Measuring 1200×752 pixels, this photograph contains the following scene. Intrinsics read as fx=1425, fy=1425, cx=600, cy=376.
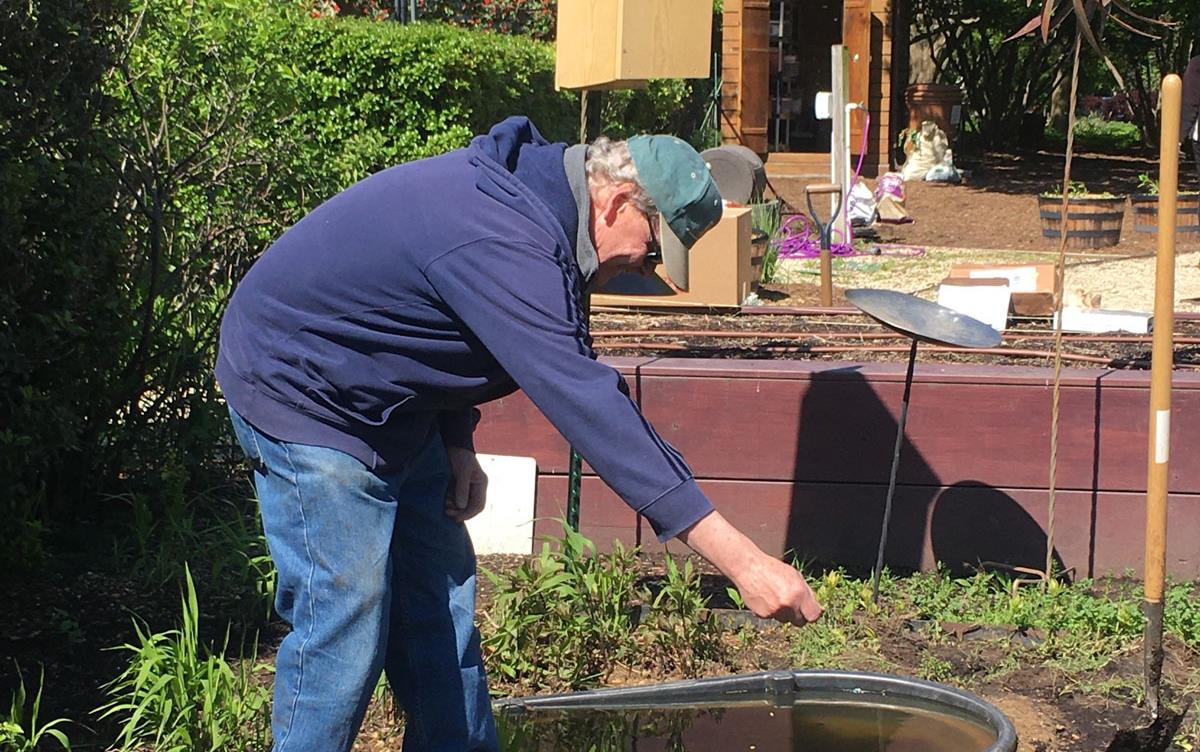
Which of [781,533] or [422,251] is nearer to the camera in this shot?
[422,251]

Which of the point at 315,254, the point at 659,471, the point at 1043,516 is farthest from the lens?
the point at 1043,516

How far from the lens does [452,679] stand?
295cm

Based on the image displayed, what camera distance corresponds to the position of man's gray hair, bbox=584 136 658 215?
247cm

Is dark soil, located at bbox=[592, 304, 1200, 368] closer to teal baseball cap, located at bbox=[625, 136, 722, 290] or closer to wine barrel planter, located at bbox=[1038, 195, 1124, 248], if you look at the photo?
teal baseball cap, located at bbox=[625, 136, 722, 290]

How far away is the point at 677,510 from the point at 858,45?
631 inches

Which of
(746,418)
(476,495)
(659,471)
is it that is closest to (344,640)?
(476,495)

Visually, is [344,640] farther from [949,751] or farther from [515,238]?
[949,751]

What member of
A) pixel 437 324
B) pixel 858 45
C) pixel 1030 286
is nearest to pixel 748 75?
pixel 858 45

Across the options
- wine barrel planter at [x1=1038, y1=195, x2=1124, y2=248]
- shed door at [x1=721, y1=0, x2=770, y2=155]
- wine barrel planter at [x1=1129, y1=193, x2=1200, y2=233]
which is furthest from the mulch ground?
shed door at [x1=721, y1=0, x2=770, y2=155]

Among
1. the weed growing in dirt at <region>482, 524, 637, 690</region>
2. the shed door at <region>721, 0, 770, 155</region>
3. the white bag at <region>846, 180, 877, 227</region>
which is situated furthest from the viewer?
the shed door at <region>721, 0, 770, 155</region>

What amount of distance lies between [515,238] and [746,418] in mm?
2340

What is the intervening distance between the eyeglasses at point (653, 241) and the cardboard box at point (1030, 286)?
423cm

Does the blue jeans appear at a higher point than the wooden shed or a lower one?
lower

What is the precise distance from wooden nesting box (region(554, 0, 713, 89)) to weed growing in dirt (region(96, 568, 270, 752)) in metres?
1.83
